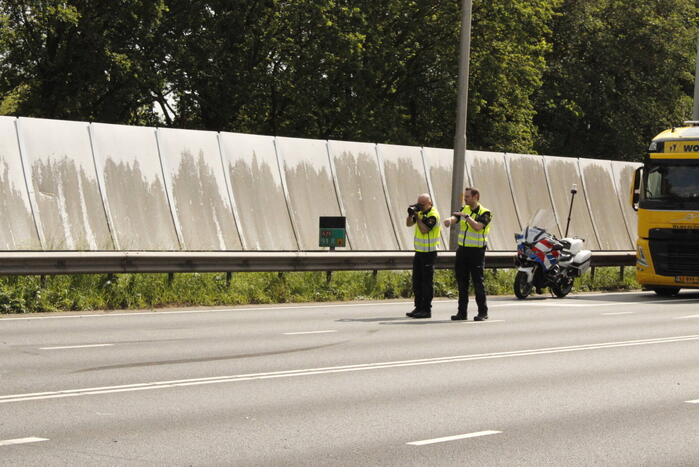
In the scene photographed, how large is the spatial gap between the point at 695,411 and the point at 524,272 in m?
12.8

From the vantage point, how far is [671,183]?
2338cm

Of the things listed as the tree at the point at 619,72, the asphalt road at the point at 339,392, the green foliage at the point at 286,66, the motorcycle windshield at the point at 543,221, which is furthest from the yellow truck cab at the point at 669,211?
the tree at the point at 619,72

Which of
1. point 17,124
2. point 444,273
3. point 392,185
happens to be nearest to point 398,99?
point 392,185

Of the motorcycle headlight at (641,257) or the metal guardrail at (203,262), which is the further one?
the motorcycle headlight at (641,257)

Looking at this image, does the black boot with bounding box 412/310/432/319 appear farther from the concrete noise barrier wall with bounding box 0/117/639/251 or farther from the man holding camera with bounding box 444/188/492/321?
the concrete noise barrier wall with bounding box 0/117/639/251

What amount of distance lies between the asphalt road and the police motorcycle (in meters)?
5.39

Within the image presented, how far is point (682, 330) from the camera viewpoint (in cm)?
1650

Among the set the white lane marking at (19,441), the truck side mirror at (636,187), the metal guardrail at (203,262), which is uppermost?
the truck side mirror at (636,187)

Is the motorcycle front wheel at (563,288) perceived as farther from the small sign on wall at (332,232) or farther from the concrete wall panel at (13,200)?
the concrete wall panel at (13,200)

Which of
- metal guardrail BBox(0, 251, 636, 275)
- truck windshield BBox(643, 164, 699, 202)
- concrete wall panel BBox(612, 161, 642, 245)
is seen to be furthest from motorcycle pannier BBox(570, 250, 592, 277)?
concrete wall panel BBox(612, 161, 642, 245)

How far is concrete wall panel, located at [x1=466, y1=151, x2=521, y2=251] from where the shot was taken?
93.7 ft

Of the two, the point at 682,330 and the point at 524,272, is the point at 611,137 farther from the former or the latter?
the point at 682,330

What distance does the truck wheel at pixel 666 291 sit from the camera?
976 inches

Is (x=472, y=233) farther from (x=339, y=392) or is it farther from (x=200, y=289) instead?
(x=339, y=392)
